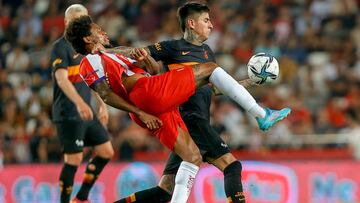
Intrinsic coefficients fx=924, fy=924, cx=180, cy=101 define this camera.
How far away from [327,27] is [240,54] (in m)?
1.74

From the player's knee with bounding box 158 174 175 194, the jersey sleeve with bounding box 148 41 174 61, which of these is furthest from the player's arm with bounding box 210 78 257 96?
the player's knee with bounding box 158 174 175 194

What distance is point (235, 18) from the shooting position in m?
18.5

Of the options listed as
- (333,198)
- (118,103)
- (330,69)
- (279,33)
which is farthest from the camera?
(279,33)

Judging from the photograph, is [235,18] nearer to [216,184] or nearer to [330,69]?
[330,69]

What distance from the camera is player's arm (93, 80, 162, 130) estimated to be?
8.17 m

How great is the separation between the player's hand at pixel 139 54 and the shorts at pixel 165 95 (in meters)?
0.23

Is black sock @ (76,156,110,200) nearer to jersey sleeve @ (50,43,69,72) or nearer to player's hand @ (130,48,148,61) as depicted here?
jersey sleeve @ (50,43,69,72)

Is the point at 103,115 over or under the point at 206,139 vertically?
over

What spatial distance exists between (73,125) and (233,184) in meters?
2.68

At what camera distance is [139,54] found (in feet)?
27.6

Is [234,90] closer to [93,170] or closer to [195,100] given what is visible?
[195,100]

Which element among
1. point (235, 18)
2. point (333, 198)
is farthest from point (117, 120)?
point (333, 198)

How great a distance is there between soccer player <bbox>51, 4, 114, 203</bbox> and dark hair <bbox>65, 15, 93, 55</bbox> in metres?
1.59

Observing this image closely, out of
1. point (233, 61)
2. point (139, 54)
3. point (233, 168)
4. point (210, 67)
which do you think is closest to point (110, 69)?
point (139, 54)
